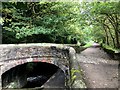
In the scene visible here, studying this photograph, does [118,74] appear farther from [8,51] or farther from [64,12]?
[64,12]

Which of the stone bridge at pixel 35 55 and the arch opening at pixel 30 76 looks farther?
the arch opening at pixel 30 76

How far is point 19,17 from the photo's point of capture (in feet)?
46.3

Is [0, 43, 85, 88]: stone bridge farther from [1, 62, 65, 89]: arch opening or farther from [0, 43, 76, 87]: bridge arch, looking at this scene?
[1, 62, 65, 89]: arch opening

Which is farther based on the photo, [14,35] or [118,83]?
[14,35]

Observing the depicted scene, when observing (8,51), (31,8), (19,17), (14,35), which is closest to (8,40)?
(14,35)

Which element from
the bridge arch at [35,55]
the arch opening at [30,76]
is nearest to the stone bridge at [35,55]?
the bridge arch at [35,55]

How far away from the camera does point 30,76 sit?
61.2 feet

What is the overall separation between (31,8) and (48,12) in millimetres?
1390

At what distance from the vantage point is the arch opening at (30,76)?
13306 millimetres

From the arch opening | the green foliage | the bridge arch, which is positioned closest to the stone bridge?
the bridge arch

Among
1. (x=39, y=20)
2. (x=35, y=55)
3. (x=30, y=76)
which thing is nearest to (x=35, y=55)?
(x=35, y=55)

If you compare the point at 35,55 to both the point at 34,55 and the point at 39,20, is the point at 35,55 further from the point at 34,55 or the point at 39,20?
the point at 39,20

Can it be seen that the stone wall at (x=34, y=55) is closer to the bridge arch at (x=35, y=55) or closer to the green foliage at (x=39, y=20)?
the bridge arch at (x=35, y=55)

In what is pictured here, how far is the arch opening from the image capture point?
13.3m
